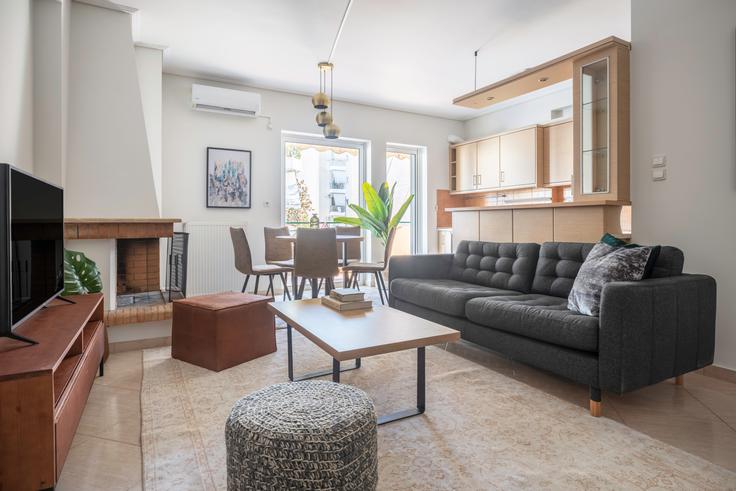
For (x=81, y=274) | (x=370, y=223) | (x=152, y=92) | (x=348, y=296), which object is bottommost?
(x=348, y=296)

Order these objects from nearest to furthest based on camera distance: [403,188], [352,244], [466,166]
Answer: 1. [352,244]
2. [466,166]
3. [403,188]

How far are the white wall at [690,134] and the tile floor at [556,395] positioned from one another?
0.61 meters

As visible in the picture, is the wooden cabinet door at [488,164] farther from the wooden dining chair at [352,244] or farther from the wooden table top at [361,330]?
the wooden table top at [361,330]

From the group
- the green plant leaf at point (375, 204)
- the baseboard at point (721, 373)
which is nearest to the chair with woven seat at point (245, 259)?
the green plant leaf at point (375, 204)

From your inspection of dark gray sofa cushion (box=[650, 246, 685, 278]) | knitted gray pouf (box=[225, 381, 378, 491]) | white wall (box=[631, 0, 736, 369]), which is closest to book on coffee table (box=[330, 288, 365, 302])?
knitted gray pouf (box=[225, 381, 378, 491])

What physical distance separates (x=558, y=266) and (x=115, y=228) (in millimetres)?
3244

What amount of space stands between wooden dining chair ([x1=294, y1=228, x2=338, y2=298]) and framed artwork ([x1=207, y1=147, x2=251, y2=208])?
1.96 metres

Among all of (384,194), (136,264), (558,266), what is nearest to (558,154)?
(384,194)

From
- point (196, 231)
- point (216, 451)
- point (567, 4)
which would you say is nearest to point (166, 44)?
point (196, 231)

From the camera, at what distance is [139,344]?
3176mm

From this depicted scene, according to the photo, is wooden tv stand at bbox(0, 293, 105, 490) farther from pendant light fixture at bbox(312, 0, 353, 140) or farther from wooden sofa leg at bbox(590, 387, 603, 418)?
pendant light fixture at bbox(312, 0, 353, 140)

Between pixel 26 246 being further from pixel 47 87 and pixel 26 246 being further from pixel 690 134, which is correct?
pixel 690 134

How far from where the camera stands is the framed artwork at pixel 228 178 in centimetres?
520

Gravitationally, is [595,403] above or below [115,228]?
below
